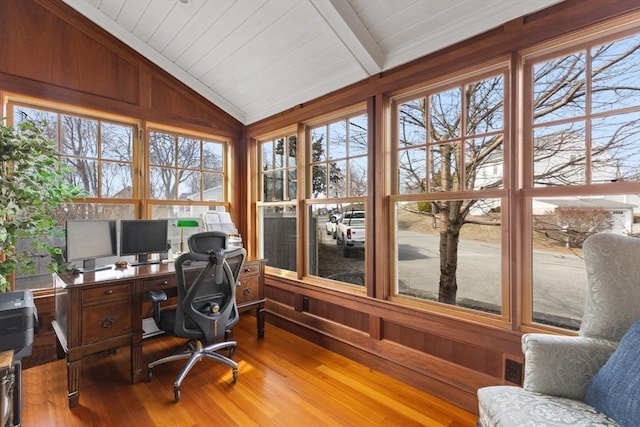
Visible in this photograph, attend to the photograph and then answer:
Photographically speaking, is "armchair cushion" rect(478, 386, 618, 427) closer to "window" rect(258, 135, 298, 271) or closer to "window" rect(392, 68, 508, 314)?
"window" rect(392, 68, 508, 314)

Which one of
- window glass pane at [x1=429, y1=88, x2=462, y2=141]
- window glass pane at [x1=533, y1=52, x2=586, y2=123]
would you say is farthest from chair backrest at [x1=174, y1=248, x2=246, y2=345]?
window glass pane at [x1=533, y1=52, x2=586, y2=123]

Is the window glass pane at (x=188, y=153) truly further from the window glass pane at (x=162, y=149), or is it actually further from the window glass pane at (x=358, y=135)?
the window glass pane at (x=358, y=135)

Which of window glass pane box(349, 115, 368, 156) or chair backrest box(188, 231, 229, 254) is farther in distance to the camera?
window glass pane box(349, 115, 368, 156)

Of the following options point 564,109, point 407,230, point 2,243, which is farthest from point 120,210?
point 564,109

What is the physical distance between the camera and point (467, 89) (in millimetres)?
2053

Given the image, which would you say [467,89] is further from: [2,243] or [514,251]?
[2,243]

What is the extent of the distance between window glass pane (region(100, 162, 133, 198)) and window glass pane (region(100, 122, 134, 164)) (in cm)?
7

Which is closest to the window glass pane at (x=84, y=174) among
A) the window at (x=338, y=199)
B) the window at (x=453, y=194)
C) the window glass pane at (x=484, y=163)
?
the window at (x=338, y=199)

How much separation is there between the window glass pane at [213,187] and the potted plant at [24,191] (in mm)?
1442

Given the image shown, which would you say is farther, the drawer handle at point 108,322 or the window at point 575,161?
the drawer handle at point 108,322

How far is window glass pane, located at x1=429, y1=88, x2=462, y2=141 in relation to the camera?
6.89ft

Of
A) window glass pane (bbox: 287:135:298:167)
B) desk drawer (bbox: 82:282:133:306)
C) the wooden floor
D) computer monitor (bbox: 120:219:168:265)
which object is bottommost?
the wooden floor

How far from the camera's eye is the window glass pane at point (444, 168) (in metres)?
2.09

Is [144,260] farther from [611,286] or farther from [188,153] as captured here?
[611,286]
